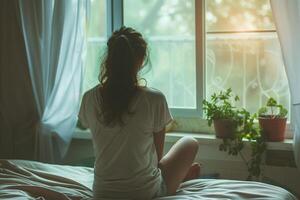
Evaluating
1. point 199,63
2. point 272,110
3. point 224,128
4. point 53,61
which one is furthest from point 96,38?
point 272,110

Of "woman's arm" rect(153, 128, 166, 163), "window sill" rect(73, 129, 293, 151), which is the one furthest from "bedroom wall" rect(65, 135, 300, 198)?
"woman's arm" rect(153, 128, 166, 163)

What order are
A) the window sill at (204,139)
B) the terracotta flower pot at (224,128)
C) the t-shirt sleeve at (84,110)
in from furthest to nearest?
the terracotta flower pot at (224,128), the window sill at (204,139), the t-shirt sleeve at (84,110)

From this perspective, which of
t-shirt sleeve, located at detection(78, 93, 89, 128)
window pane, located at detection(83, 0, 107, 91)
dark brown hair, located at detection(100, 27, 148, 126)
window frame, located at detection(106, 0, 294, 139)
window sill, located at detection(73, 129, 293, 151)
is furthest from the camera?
window pane, located at detection(83, 0, 107, 91)

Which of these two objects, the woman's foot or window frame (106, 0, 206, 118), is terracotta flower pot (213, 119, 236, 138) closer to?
window frame (106, 0, 206, 118)

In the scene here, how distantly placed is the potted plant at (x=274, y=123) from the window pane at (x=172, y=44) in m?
0.50

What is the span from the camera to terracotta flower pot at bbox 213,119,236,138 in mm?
2588

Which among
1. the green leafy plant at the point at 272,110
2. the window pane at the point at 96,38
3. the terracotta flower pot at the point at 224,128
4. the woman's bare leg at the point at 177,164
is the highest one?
the window pane at the point at 96,38

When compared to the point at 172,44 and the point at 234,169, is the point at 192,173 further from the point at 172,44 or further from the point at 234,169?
the point at 172,44

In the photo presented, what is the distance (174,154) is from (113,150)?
12.6 inches

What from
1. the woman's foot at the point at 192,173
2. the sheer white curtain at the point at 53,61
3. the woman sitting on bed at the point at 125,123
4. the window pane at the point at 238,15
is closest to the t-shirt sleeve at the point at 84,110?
the woman sitting on bed at the point at 125,123

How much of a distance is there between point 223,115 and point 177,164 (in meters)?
0.66

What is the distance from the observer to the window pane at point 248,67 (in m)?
2.64

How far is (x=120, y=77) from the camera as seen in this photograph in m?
1.89

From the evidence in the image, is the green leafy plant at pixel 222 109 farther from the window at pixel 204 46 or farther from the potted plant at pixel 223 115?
the window at pixel 204 46
